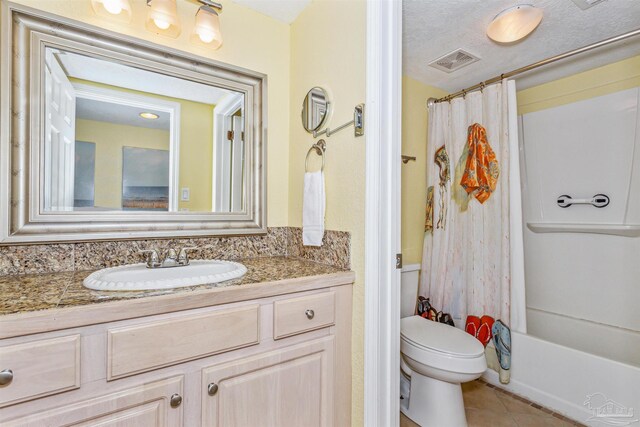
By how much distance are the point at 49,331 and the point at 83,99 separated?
0.96m

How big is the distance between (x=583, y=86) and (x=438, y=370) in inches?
86.2

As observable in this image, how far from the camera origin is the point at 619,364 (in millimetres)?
1483

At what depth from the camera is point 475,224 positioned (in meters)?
2.00

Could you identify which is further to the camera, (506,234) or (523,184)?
(523,184)

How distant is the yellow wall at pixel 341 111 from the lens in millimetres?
1184

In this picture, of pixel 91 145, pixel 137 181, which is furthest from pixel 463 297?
pixel 91 145

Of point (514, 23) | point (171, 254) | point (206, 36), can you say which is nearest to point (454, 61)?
point (514, 23)

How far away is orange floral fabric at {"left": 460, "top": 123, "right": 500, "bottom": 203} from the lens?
1933 millimetres

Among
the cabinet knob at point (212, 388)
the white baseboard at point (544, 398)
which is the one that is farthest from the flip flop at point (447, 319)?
the cabinet knob at point (212, 388)

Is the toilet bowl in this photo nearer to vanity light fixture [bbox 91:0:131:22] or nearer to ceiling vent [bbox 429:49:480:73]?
ceiling vent [bbox 429:49:480:73]

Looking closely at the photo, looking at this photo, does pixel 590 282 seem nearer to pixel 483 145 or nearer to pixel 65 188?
pixel 483 145

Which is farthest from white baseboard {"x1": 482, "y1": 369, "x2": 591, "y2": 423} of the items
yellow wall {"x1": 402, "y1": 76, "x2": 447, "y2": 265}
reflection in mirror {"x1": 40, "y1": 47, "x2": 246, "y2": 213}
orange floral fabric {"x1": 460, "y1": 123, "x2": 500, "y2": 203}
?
reflection in mirror {"x1": 40, "y1": 47, "x2": 246, "y2": 213}

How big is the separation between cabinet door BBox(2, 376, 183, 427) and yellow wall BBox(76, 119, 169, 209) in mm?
770

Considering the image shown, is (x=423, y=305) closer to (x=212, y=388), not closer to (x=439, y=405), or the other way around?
(x=439, y=405)
